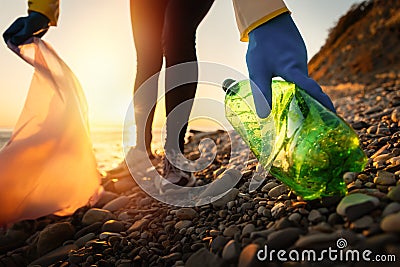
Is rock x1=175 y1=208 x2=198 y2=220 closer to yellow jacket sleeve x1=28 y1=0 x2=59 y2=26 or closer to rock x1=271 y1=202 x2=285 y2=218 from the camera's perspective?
rock x1=271 y1=202 x2=285 y2=218

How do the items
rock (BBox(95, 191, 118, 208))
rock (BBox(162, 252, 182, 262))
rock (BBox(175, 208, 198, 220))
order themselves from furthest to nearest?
1. rock (BBox(95, 191, 118, 208))
2. rock (BBox(175, 208, 198, 220))
3. rock (BBox(162, 252, 182, 262))

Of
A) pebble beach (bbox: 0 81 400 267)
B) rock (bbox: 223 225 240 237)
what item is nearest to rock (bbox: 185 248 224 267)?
pebble beach (bbox: 0 81 400 267)

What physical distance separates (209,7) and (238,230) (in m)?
1.21

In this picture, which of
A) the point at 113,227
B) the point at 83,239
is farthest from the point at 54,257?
the point at 113,227

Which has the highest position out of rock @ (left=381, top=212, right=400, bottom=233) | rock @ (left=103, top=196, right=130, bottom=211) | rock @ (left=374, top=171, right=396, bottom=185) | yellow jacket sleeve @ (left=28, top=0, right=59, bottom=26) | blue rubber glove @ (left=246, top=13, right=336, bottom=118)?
yellow jacket sleeve @ (left=28, top=0, right=59, bottom=26)

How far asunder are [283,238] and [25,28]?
1.57 m

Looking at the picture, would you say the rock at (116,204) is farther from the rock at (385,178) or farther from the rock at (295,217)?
the rock at (385,178)

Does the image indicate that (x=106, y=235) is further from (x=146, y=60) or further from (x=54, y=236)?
(x=146, y=60)

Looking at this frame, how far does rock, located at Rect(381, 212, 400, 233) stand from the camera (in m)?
0.85

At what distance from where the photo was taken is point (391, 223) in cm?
86

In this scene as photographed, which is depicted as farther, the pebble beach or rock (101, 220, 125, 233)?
rock (101, 220, 125, 233)

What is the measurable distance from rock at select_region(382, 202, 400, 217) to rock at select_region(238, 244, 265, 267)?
1.08 feet

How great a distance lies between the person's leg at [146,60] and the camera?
2.16m

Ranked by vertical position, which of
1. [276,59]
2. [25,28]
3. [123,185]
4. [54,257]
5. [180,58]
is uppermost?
[25,28]
